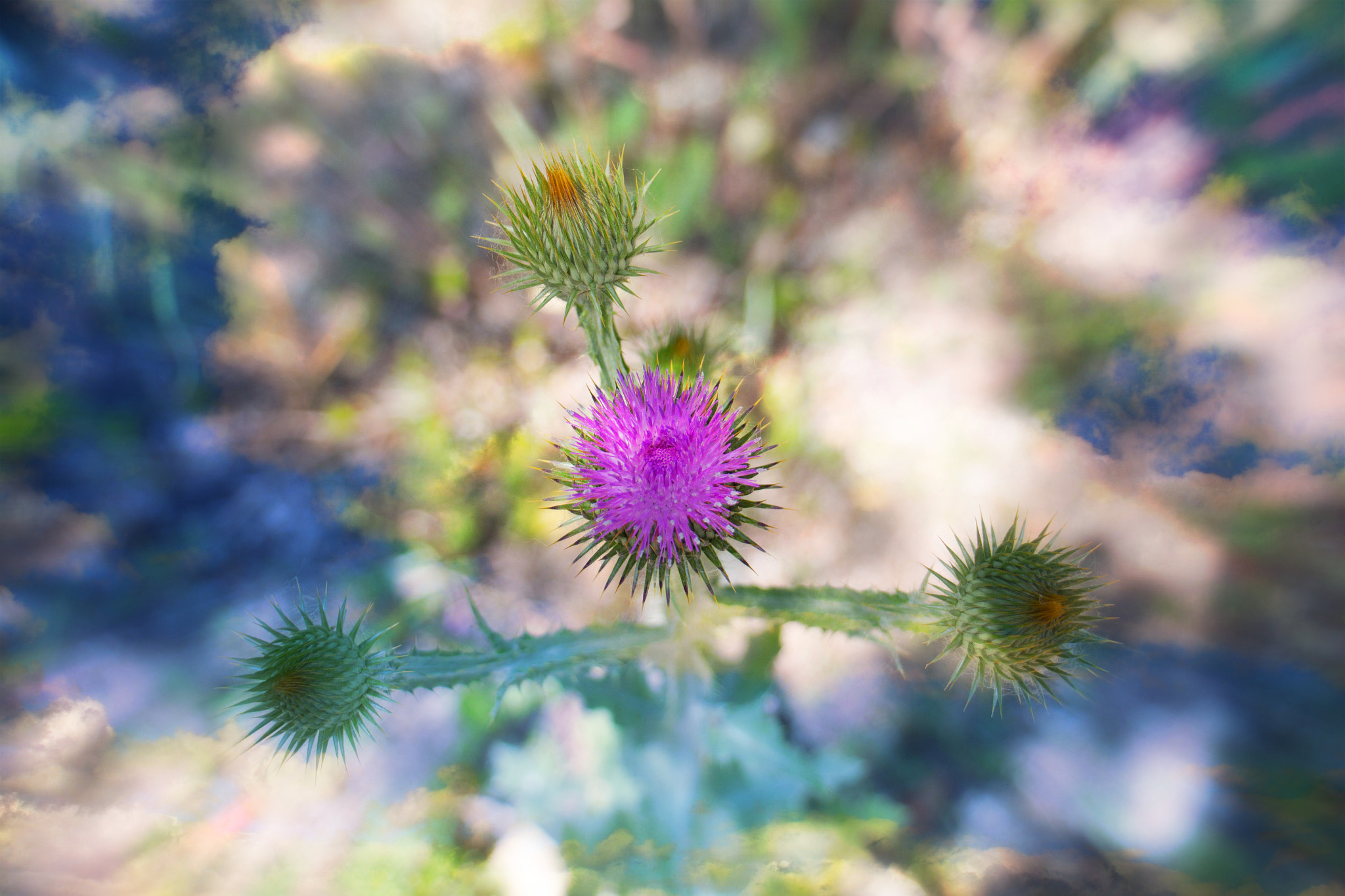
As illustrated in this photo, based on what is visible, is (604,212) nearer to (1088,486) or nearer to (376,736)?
(1088,486)

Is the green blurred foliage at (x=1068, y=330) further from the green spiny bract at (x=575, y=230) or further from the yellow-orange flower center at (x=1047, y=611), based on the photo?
the green spiny bract at (x=575, y=230)

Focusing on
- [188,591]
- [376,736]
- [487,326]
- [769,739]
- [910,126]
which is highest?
[910,126]

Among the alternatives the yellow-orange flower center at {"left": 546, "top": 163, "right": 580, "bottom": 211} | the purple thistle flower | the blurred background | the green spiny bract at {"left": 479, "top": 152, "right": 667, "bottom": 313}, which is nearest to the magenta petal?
the purple thistle flower

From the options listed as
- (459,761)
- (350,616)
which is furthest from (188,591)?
(459,761)

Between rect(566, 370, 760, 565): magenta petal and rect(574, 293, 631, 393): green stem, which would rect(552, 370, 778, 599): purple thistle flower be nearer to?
rect(566, 370, 760, 565): magenta petal

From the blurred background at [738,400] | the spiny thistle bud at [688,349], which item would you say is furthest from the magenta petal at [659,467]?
the spiny thistle bud at [688,349]

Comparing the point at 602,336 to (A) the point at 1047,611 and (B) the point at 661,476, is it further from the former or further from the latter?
(A) the point at 1047,611
